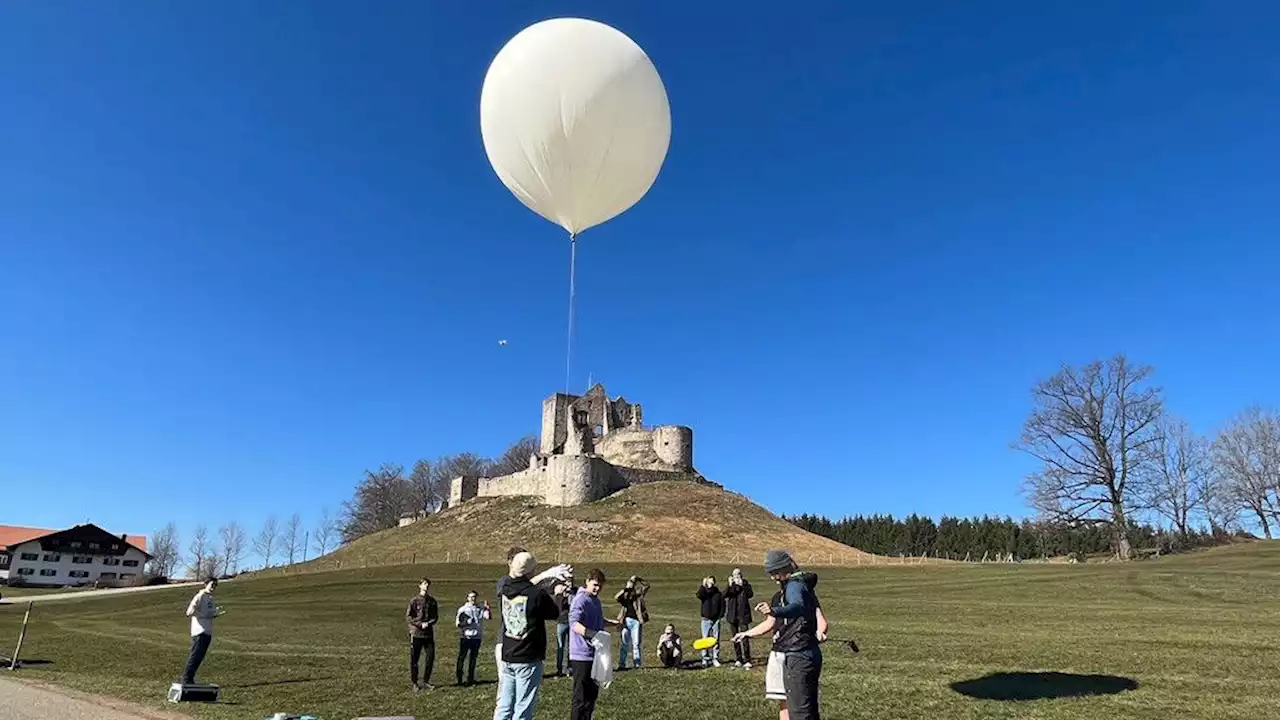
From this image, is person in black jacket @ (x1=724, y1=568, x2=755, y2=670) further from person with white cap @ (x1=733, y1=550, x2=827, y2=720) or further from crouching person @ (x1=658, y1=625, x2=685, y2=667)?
person with white cap @ (x1=733, y1=550, x2=827, y2=720)

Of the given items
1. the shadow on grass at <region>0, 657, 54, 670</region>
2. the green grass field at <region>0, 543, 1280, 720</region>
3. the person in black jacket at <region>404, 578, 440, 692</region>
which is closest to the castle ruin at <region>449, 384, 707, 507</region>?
the green grass field at <region>0, 543, 1280, 720</region>

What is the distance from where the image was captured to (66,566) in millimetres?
101812

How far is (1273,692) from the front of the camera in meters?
9.47

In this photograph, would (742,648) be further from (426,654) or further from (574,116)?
(574,116)

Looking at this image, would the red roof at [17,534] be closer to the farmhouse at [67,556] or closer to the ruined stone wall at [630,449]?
the farmhouse at [67,556]

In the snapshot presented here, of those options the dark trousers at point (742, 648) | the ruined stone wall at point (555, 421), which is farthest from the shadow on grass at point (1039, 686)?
the ruined stone wall at point (555, 421)

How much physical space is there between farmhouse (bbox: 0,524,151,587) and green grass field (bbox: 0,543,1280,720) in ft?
277

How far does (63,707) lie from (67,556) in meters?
117

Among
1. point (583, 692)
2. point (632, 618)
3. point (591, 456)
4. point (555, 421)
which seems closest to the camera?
point (583, 692)

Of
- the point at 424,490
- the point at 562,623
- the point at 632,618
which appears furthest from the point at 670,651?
the point at 424,490

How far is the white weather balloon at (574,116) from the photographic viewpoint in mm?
11977

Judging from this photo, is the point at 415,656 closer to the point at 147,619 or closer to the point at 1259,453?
the point at 147,619

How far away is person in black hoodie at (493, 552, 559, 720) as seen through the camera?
21.9 ft

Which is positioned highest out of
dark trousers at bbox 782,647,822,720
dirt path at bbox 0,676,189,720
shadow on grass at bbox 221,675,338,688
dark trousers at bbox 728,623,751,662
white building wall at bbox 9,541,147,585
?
dark trousers at bbox 782,647,822,720
